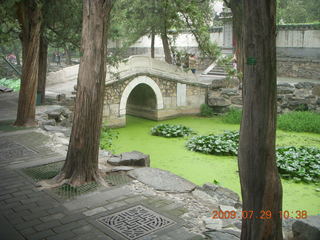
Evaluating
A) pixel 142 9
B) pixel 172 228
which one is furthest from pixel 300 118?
pixel 172 228

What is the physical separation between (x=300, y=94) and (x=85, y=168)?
10892mm

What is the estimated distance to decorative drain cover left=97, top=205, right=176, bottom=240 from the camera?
3.67m

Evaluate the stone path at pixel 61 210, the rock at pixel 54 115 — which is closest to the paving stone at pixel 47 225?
the stone path at pixel 61 210

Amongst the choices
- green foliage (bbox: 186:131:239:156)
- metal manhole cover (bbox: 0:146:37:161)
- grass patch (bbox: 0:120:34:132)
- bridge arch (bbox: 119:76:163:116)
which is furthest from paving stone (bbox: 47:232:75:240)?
bridge arch (bbox: 119:76:163:116)

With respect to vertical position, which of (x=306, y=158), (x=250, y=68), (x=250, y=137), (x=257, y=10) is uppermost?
(x=257, y=10)

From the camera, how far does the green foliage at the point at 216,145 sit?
9561mm

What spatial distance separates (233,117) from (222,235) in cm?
1037

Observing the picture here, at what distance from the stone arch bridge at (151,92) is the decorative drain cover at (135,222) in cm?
855

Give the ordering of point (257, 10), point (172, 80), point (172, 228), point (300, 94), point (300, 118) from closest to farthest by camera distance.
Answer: point (257, 10)
point (172, 228)
point (300, 118)
point (300, 94)
point (172, 80)

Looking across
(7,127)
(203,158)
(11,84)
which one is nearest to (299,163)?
(203,158)

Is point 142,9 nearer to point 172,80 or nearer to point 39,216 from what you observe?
point 172,80

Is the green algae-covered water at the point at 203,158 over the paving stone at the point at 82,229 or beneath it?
beneath

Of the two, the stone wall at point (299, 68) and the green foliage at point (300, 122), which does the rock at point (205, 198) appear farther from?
the stone wall at point (299, 68)

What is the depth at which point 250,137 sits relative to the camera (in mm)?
2764
